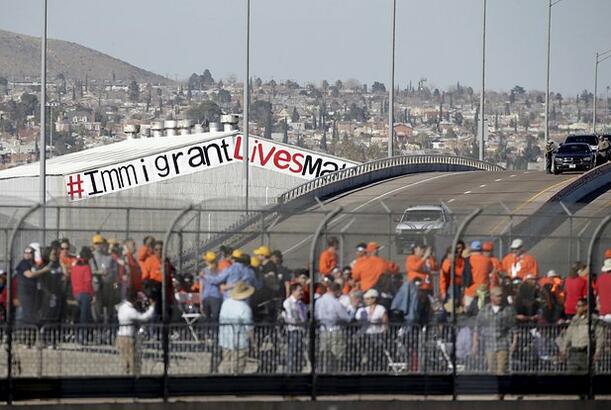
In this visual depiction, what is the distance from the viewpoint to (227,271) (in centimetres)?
1661

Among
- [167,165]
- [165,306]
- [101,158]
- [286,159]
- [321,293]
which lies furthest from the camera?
[101,158]

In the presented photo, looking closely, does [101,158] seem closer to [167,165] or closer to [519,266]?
[167,165]

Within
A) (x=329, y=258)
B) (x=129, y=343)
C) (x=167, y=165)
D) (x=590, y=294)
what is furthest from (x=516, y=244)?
(x=167, y=165)

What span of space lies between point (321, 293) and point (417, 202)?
5.29 m

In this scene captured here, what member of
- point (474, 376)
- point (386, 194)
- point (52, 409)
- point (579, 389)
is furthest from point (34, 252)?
point (386, 194)

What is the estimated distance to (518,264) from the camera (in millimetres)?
17281

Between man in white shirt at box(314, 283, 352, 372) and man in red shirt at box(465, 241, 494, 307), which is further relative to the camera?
man in red shirt at box(465, 241, 494, 307)

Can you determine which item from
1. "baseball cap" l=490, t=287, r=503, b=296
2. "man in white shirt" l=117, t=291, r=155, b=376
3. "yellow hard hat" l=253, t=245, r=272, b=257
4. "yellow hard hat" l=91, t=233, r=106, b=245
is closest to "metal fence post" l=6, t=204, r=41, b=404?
"yellow hard hat" l=91, t=233, r=106, b=245

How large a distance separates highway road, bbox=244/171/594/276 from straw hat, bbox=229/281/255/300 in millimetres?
726

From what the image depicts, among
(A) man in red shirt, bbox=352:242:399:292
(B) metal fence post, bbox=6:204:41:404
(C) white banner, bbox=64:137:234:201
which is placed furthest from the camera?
(C) white banner, bbox=64:137:234:201

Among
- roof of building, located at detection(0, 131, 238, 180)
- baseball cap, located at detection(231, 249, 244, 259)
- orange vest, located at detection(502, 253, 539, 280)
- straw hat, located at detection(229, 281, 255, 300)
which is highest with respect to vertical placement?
roof of building, located at detection(0, 131, 238, 180)

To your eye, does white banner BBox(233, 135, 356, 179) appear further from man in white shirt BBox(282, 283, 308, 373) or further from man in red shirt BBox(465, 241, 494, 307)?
man in white shirt BBox(282, 283, 308, 373)

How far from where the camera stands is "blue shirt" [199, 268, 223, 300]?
16594 millimetres

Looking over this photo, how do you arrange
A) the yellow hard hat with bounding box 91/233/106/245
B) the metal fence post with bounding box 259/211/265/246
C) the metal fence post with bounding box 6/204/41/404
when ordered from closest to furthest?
the metal fence post with bounding box 6/204/41/404 < the yellow hard hat with bounding box 91/233/106/245 < the metal fence post with bounding box 259/211/265/246
